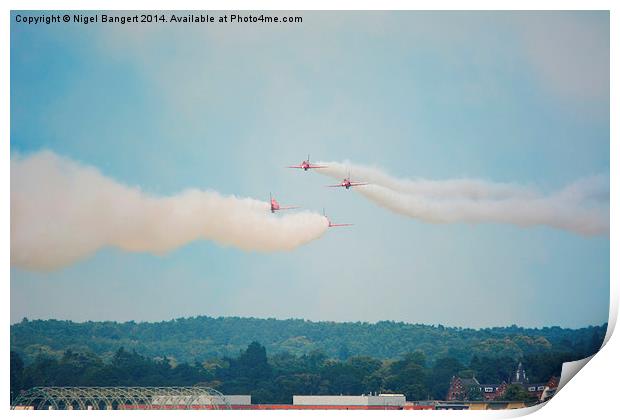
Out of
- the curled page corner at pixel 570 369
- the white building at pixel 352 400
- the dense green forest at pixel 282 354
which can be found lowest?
the white building at pixel 352 400

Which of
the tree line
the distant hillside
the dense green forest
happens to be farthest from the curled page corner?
the distant hillside

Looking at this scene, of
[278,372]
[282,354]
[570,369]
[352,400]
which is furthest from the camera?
[282,354]

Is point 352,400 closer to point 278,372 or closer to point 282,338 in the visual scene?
point 278,372

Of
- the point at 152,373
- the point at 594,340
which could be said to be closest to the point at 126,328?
the point at 152,373

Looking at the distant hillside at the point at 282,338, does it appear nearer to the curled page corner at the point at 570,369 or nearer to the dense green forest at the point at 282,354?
the dense green forest at the point at 282,354

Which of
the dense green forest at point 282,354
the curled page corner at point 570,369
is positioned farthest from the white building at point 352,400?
the curled page corner at point 570,369

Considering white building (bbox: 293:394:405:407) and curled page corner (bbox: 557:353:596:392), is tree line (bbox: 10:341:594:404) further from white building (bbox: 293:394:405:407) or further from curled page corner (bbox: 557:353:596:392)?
curled page corner (bbox: 557:353:596:392)

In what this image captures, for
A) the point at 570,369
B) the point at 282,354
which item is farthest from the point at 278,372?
the point at 570,369

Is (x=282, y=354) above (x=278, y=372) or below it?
above

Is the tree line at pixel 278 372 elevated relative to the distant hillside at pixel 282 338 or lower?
lower

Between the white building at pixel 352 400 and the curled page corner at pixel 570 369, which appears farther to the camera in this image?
the white building at pixel 352 400
